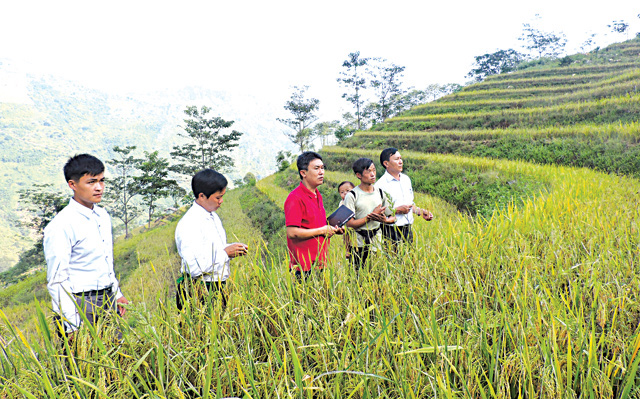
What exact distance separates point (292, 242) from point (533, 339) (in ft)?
6.14

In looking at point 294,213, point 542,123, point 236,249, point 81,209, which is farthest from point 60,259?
point 542,123

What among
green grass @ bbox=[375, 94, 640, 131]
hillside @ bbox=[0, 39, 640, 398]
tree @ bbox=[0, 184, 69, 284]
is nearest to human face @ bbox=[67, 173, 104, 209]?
hillside @ bbox=[0, 39, 640, 398]

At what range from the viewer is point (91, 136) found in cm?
18062

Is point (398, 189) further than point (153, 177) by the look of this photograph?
No

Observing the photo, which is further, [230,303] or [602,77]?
[602,77]

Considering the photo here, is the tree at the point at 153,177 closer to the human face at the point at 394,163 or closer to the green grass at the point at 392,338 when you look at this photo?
the human face at the point at 394,163

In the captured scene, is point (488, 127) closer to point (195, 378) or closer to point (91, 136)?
point (195, 378)

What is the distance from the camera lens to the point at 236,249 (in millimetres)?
2076

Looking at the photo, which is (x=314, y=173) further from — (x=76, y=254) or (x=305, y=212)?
(x=76, y=254)

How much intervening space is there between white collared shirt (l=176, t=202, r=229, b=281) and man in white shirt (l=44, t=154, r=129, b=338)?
44 cm

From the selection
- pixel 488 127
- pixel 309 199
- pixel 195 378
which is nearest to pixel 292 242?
pixel 309 199

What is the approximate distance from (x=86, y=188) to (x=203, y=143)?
35.7 meters

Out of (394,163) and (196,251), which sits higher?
(394,163)

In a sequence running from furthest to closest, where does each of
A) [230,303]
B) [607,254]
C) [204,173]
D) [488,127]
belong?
[488,127] < [204,173] < [607,254] < [230,303]
